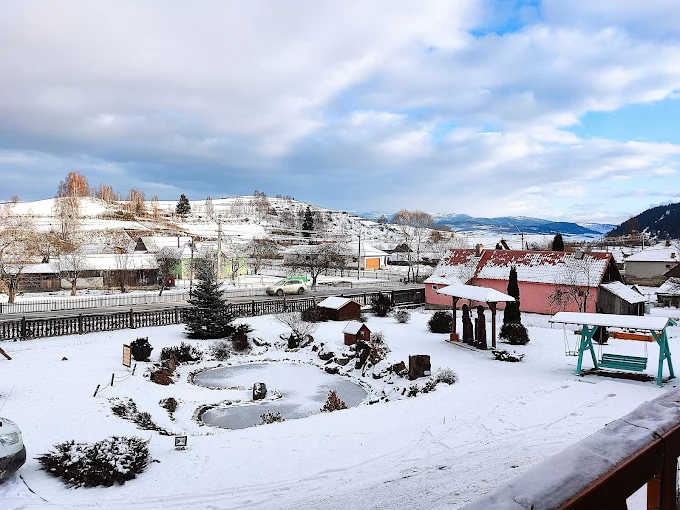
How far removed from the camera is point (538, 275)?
35375mm

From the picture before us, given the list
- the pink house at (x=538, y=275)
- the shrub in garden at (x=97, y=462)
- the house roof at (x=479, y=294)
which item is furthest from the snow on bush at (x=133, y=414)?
the pink house at (x=538, y=275)

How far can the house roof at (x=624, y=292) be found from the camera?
1240 inches

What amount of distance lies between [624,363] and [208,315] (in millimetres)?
17945

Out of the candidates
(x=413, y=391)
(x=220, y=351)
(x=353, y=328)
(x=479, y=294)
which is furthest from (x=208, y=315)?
(x=479, y=294)

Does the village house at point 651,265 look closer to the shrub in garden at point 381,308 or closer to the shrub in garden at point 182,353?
the shrub in garden at point 381,308

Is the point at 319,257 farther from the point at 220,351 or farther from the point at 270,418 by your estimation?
the point at 270,418

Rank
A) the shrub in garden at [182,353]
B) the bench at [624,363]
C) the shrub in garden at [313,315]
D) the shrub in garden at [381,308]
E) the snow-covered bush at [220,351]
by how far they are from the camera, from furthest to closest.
Result: the shrub in garden at [381,308] → the shrub in garden at [313,315] → the snow-covered bush at [220,351] → the shrub in garden at [182,353] → the bench at [624,363]

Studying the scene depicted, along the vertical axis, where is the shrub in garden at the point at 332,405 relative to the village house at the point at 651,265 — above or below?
below

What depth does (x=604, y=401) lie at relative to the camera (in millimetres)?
13016

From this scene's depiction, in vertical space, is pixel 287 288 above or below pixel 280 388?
above

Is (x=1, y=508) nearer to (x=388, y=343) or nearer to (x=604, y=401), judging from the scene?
(x=604, y=401)

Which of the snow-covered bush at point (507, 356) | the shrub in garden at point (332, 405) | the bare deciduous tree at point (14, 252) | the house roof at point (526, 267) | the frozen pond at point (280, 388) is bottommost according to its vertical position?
the frozen pond at point (280, 388)

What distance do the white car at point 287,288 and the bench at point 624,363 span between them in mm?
30160

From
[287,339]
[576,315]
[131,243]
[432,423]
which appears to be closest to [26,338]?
[287,339]
